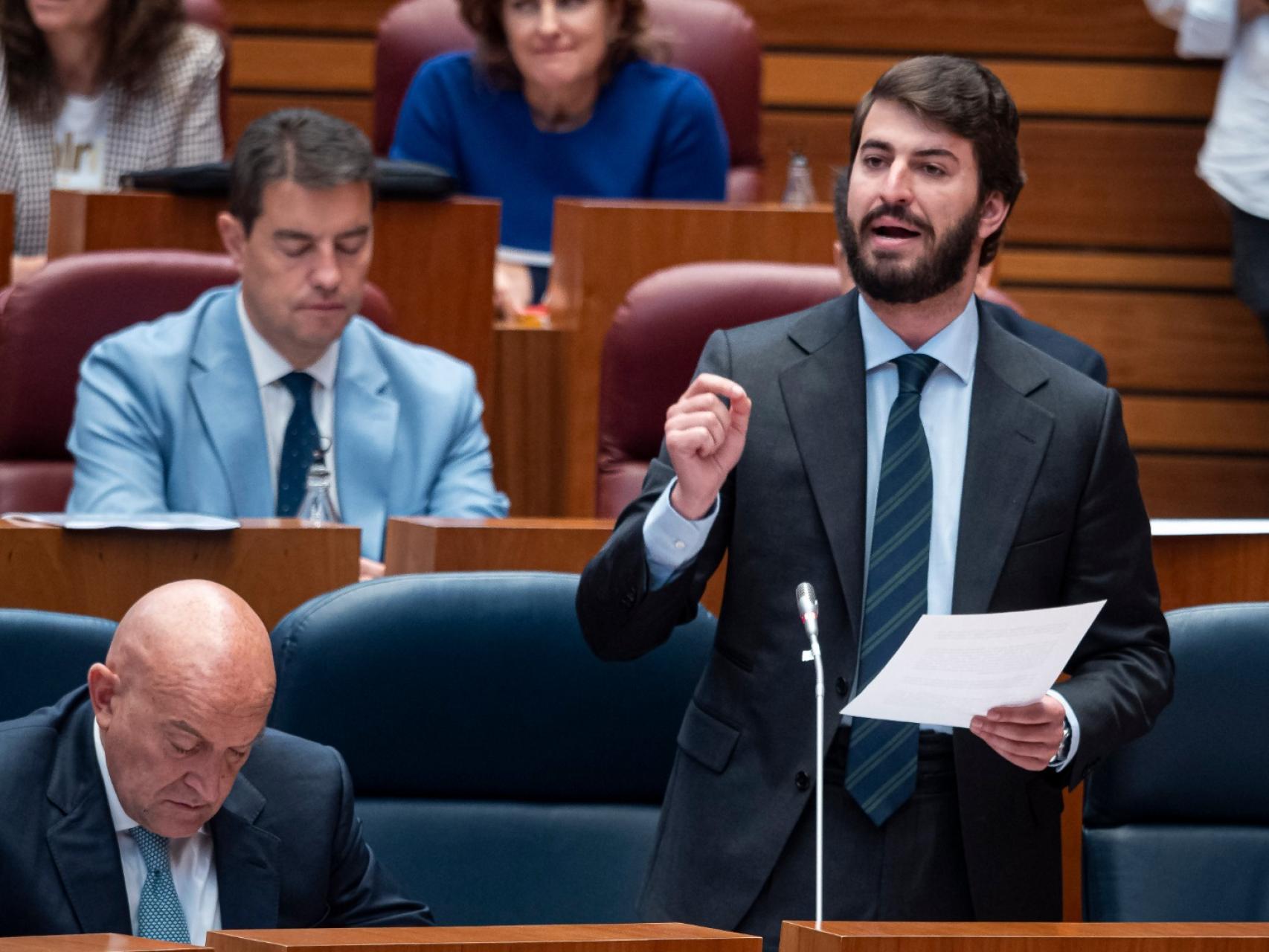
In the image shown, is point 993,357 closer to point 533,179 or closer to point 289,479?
point 289,479

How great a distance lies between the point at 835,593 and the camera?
1232 millimetres

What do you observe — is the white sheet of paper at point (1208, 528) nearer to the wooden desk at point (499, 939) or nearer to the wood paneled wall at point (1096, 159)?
the wooden desk at point (499, 939)

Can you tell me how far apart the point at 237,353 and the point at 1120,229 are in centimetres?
179

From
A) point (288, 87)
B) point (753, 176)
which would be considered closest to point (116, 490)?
point (753, 176)

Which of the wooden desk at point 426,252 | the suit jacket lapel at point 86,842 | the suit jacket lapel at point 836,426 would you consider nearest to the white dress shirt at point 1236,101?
the wooden desk at point 426,252

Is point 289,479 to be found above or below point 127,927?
above

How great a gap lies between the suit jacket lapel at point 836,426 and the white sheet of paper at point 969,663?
0.48 feet

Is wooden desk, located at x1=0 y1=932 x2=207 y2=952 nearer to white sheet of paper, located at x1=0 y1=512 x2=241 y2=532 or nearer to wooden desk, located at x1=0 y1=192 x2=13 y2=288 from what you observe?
white sheet of paper, located at x1=0 y1=512 x2=241 y2=532

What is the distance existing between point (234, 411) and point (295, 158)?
0.27 meters

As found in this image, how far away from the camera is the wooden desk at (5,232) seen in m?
2.29

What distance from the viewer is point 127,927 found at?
47.8 inches

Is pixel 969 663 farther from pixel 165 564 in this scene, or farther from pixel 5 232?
pixel 5 232

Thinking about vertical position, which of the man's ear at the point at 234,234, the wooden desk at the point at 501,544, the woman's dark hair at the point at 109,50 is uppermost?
the woman's dark hair at the point at 109,50

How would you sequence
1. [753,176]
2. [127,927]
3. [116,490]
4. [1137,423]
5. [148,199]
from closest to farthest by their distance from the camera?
[127,927] → [116,490] → [148,199] → [753,176] → [1137,423]
